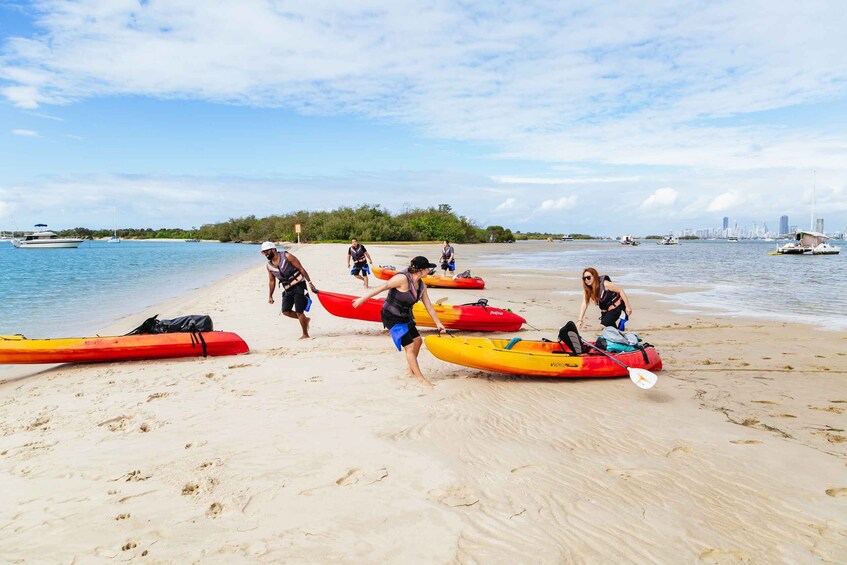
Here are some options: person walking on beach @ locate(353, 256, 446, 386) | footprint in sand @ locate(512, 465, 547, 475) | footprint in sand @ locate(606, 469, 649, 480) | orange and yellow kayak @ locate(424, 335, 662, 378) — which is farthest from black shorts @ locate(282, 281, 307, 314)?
footprint in sand @ locate(606, 469, 649, 480)

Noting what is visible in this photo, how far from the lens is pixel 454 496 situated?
361cm

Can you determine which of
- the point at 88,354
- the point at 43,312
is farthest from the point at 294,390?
the point at 43,312

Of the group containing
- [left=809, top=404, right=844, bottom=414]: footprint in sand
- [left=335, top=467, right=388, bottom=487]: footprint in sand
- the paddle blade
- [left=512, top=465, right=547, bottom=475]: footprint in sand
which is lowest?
[left=809, top=404, right=844, bottom=414]: footprint in sand

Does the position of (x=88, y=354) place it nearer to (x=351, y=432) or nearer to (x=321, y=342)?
(x=321, y=342)

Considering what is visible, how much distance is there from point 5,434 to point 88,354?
2.87 metres

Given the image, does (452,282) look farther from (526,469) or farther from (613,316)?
(526,469)

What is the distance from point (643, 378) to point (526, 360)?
53.8 inches

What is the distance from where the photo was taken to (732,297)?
15625 mm

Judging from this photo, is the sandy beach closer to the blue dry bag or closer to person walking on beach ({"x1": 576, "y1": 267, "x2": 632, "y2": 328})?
the blue dry bag

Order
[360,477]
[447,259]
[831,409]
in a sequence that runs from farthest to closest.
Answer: [447,259]
[831,409]
[360,477]

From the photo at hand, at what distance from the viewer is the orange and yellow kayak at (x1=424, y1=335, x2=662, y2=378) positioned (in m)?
6.50

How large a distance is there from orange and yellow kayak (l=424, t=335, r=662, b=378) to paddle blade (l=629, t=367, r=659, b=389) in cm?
66

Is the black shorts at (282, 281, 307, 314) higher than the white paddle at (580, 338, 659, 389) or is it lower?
higher

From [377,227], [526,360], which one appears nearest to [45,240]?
[377,227]
